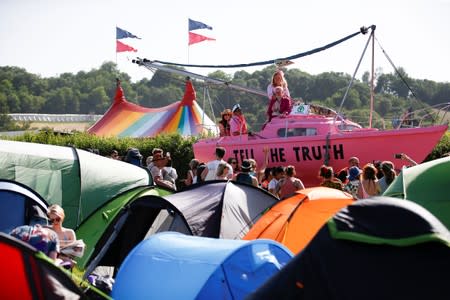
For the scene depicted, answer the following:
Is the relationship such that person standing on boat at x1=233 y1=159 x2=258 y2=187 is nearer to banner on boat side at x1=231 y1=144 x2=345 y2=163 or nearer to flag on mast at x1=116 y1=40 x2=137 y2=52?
banner on boat side at x1=231 y1=144 x2=345 y2=163

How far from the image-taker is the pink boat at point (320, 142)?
18891mm

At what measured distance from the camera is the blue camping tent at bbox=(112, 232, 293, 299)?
7383 millimetres

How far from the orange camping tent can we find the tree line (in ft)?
191

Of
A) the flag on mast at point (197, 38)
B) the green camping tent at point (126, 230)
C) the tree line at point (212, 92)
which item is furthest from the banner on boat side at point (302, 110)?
Answer: the tree line at point (212, 92)

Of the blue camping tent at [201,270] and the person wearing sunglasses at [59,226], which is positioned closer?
the blue camping tent at [201,270]

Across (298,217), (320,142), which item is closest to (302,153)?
(320,142)

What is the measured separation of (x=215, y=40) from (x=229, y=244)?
26315 mm

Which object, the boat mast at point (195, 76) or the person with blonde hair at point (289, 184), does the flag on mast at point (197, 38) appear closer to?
the boat mast at point (195, 76)

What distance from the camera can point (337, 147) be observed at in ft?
63.9

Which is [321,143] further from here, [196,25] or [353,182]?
[196,25]

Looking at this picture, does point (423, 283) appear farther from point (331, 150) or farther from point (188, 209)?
point (331, 150)

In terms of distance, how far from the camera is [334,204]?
34.7 ft

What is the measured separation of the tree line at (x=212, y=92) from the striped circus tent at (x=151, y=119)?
30.5 metres

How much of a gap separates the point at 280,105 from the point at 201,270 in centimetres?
1406
